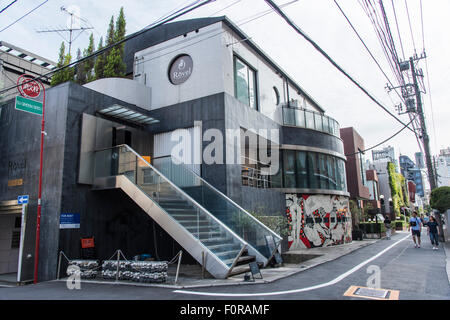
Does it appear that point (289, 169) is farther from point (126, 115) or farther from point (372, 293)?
point (372, 293)

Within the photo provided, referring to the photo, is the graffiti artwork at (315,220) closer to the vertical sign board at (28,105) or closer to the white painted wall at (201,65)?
the white painted wall at (201,65)

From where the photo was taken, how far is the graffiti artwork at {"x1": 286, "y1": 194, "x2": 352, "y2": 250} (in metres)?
17.6

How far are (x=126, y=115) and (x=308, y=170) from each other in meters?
11.1

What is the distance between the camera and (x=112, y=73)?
17.7 m

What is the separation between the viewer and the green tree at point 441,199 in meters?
16.7

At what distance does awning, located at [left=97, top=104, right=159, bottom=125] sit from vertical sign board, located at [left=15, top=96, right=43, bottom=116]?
2.36 metres

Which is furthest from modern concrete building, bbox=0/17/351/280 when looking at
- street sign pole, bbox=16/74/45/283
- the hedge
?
the hedge

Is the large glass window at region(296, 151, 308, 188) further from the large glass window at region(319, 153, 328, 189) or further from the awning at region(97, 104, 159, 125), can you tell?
the awning at region(97, 104, 159, 125)

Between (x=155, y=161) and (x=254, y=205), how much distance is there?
17.2 ft

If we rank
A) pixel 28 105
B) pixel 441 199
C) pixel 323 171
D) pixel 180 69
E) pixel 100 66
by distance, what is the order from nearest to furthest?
1. pixel 28 105
2. pixel 180 69
3. pixel 441 199
4. pixel 100 66
5. pixel 323 171

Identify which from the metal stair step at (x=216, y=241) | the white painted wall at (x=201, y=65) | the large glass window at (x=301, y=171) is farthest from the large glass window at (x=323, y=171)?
the metal stair step at (x=216, y=241)

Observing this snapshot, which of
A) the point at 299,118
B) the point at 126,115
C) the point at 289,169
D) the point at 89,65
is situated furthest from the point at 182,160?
the point at 89,65

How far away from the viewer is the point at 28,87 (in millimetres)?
12031
